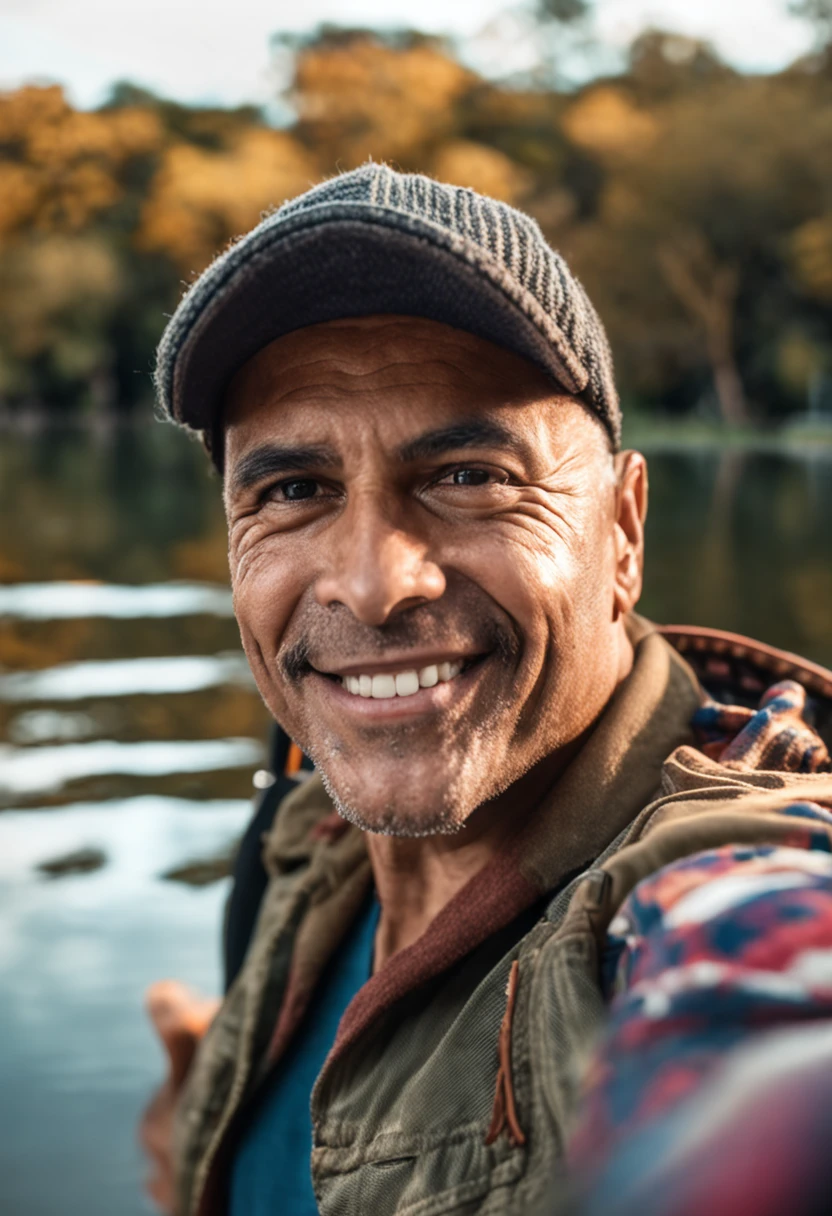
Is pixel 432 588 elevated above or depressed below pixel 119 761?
above

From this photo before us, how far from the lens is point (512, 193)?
147ft

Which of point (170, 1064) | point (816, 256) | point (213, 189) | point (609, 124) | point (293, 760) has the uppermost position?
point (609, 124)

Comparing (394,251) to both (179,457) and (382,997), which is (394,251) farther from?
(179,457)

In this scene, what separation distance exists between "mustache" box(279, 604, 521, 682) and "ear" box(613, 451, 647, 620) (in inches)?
12.5

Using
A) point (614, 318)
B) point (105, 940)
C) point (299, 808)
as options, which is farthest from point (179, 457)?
point (299, 808)

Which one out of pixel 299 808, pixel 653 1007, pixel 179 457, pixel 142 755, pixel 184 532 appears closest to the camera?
pixel 653 1007

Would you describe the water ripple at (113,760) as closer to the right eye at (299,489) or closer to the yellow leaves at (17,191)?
the right eye at (299,489)

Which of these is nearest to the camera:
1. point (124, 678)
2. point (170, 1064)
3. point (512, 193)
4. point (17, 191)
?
point (170, 1064)

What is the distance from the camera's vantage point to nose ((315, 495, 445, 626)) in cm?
163

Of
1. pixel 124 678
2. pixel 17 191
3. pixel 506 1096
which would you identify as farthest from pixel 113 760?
pixel 17 191

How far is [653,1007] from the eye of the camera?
89cm

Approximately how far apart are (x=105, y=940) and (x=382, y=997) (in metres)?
3.86

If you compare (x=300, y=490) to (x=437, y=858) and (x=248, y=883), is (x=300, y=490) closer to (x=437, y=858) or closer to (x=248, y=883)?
(x=437, y=858)

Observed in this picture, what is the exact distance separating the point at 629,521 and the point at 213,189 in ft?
158
